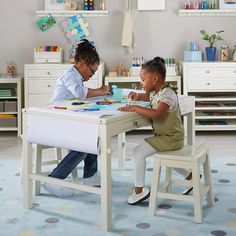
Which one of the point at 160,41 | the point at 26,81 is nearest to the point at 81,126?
the point at 26,81

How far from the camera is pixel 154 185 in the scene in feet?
9.34

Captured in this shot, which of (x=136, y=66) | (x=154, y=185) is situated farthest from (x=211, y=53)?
(x=154, y=185)

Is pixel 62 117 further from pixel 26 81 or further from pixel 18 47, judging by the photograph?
pixel 18 47

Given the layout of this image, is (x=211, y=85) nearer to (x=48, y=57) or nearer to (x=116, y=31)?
(x=116, y=31)

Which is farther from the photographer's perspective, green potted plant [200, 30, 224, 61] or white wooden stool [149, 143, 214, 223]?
green potted plant [200, 30, 224, 61]

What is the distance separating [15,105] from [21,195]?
2.26 metres

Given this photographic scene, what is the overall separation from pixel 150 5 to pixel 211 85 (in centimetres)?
109

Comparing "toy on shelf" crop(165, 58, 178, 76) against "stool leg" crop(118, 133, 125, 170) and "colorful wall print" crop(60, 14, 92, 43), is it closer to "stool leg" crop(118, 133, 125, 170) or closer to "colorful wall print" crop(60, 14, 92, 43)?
"colorful wall print" crop(60, 14, 92, 43)

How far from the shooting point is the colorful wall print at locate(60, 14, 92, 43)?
5.58 meters

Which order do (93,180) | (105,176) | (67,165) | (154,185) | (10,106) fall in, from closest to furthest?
(105,176) → (154,185) → (67,165) → (93,180) → (10,106)

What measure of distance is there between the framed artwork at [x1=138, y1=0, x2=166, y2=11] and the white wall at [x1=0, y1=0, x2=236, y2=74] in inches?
2.4

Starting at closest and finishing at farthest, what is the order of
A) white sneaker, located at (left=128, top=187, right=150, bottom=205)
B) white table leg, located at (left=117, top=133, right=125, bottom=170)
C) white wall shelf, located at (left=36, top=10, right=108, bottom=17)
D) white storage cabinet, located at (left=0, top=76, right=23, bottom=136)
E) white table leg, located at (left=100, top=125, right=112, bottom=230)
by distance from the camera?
white table leg, located at (left=100, top=125, right=112, bottom=230)
white sneaker, located at (left=128, top=187, right=150, bottom=205)
white table leg, located at (left=117, top=133, right=125, bottom=170)
white storage cabinet, located at (left=0, top=76, right=23, bottom=136)
white wall shelf, located at (left=36, top=10, right=108, bottom=17)

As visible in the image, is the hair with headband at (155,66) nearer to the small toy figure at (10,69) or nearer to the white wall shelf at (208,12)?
the white wall shelf at (208,12)

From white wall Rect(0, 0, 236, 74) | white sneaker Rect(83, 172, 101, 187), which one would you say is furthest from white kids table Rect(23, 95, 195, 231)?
white wall Rect(0, 0, 236, 74)
